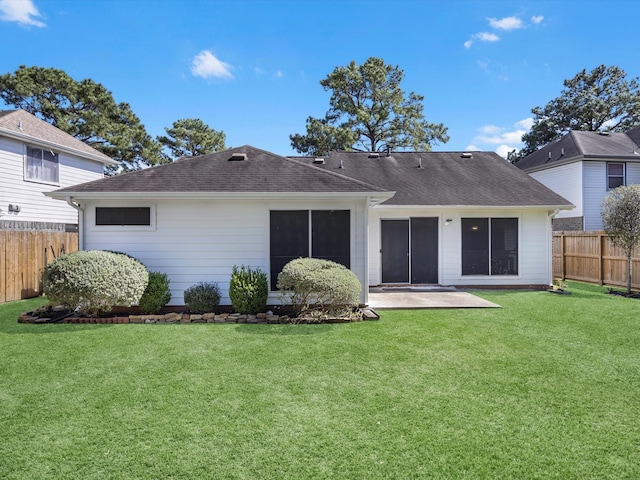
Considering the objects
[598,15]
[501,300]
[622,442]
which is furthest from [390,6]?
[622,442]

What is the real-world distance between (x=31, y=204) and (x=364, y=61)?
2251 centimetres

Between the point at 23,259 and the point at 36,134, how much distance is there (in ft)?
20.3

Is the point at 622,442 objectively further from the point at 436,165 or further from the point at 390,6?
the point at 390,6

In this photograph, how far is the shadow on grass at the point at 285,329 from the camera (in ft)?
21.1

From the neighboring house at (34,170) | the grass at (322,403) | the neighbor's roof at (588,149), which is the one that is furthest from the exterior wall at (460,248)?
the neighboring house at (34,170)

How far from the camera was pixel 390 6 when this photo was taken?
13281 mm

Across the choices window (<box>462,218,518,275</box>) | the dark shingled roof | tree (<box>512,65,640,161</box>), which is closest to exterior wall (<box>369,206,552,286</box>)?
window (<box>462,218,518,275</box>)

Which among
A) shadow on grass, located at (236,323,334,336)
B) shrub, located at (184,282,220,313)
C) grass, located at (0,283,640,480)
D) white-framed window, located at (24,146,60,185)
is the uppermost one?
white-framed window, located at (24,146,60,185)

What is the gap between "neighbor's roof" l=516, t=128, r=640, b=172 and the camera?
56.3 ft

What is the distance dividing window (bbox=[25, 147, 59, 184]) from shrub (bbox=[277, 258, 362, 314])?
1210cm

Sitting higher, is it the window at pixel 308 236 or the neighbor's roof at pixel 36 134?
the neighbor's roof at pixel 36 134

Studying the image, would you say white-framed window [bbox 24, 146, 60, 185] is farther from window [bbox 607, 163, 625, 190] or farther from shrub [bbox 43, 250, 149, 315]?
window [bbox 607, 163, 625, 190]

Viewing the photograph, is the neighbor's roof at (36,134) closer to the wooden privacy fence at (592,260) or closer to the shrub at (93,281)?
the shrub at (93,281)

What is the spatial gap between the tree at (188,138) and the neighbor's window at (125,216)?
82.4 feet
